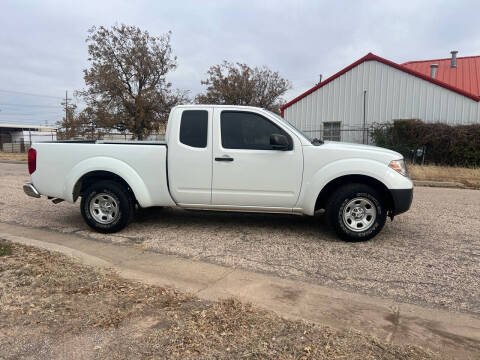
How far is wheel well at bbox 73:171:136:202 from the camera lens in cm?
540

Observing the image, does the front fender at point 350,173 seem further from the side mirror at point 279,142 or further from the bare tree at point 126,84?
A: the bare tree at point 126,84

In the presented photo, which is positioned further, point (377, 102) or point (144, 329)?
point (377, 102)

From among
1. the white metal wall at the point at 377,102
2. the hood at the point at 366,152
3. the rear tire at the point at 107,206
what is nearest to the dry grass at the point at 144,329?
the rear tire at the point at 107,206

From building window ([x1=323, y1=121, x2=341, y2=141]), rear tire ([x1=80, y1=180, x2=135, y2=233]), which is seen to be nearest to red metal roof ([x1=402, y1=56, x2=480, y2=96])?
building window ([x1=323, y1=121, x2=341, y2=141])

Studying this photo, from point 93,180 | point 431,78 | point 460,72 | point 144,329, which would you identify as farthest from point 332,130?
point 144,329

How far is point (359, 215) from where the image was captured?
499 centimetres

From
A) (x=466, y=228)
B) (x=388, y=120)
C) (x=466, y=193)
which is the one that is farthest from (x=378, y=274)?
(x=388, y=120)

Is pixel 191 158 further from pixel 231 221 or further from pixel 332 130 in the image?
pixel 332 130

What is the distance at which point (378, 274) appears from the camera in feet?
13.0

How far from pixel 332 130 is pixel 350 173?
1497 cm

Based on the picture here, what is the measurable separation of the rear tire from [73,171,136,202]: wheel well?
0.23 feet

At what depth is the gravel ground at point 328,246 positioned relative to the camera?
147 inches

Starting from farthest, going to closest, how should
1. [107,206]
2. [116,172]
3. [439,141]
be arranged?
1. [439,141]
2. [107,206]
3. [116,172]

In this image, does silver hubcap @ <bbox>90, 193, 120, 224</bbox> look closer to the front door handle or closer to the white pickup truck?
the white pickup truck
